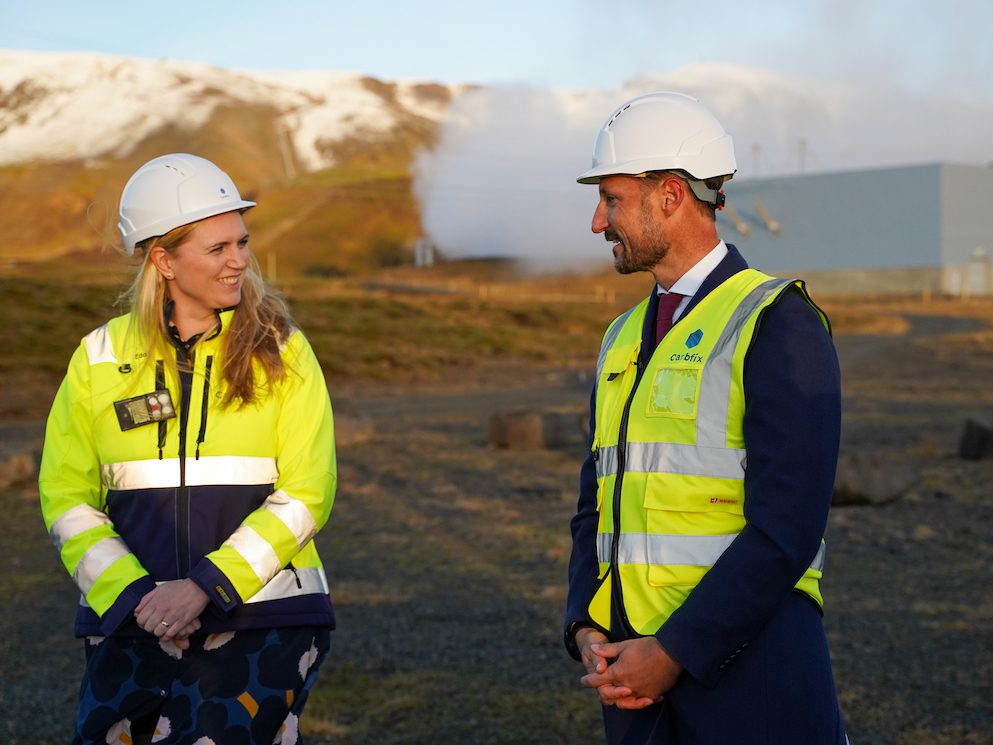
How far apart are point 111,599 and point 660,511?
1.39 meters

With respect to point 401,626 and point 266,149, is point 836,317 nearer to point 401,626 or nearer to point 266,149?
point 401,626

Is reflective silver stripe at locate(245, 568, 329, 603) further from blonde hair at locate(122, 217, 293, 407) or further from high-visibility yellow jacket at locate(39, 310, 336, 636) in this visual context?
blonde hair at locate(122, 217, 293, 407)

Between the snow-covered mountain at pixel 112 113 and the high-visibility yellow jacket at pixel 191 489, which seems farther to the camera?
the snow-covered mountain at pixel 112 113

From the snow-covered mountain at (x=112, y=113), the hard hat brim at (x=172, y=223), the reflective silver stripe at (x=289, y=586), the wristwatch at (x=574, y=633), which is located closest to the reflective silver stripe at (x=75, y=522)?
the reflective silver stripe at (x=289, y=586)

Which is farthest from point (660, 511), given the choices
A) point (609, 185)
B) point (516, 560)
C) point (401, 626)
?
point (516, 560)

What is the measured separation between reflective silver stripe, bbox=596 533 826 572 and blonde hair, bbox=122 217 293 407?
1106mm

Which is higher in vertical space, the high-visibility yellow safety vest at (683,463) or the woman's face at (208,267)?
the woman's face at (208,267)

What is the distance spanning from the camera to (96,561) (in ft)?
9.43

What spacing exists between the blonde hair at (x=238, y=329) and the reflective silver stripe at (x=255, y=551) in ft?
1.17

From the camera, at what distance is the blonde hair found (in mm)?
3023

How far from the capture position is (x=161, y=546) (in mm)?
2924

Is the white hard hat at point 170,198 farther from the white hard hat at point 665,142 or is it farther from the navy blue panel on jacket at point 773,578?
the navy blue panel on jacket at point 773,578

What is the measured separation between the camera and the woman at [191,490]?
2.86 meters

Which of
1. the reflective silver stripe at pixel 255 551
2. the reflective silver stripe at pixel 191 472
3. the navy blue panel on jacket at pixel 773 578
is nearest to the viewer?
the navy blue panel on jacket at pixel 773 578
